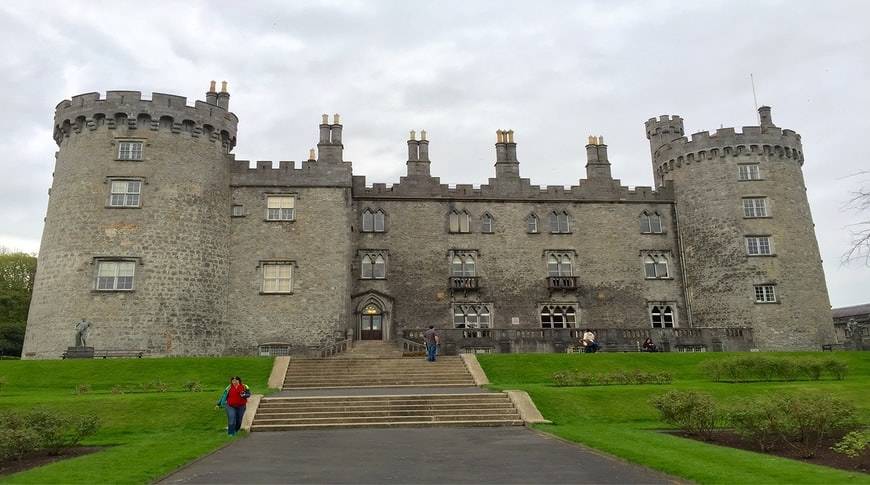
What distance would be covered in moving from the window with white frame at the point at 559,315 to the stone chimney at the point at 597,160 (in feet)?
31.7

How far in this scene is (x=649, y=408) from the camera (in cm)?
1977

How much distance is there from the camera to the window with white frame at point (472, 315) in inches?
1565

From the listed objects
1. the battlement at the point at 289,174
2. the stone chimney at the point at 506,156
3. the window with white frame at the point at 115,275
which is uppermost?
the stone chimney at the point at 506,156

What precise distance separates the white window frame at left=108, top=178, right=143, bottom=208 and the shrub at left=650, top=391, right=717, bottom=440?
29.5m

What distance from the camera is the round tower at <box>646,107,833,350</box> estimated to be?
3834 cm

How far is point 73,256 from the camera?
33.0m

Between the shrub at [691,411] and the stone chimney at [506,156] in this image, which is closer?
the shrub at [691,411]

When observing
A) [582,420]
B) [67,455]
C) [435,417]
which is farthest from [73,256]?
[582,420]

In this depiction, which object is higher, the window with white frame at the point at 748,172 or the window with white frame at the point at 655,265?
the window with white frame at the point at 748,172

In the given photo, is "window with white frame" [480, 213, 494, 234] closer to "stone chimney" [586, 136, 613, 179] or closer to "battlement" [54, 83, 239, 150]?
"stone chimney" [586, 136, 613, 179]

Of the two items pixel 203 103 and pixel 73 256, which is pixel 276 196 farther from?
pixel 73 256

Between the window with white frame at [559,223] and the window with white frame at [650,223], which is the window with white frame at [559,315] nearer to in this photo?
the window with white frame at [559,223]

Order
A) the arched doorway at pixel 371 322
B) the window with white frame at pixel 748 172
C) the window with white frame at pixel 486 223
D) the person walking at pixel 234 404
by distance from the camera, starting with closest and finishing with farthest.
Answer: the person walking at pixel 234 404 < the arched doorway at pixel 371 322 < the window with white frame at pixel 748 172 < the window with white frame at pixel 486 223

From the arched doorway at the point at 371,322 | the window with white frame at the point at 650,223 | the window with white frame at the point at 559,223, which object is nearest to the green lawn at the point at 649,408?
the arched doorway at the point at 371,322
